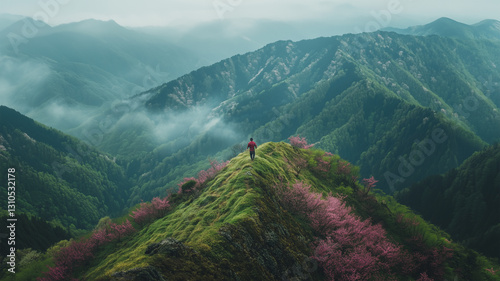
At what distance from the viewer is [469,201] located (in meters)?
163

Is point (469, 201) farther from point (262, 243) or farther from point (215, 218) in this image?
point (215, 218)

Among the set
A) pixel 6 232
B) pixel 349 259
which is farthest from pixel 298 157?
pixel 6 232

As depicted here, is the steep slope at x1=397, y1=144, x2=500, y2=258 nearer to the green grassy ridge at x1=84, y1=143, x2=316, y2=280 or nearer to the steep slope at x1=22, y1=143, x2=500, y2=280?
the steep slope at x1=22, y1=143, x2=500, y2=280

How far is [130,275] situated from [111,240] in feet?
104

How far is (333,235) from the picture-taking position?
3170 centimetres

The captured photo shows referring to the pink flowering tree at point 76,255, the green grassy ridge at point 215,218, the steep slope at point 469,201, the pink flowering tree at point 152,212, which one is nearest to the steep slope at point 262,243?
the green grassy ridge at point 215,218

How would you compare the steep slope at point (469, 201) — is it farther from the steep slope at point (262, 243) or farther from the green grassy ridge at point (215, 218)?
the green grassy ridge at point (215, 218)

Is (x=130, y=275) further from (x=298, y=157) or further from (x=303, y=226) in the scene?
(x=298, y=157)

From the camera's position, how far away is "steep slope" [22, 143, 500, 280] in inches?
834

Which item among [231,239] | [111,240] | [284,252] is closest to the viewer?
[231,239]

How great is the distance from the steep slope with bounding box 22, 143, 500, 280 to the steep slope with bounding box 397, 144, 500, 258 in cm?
12365

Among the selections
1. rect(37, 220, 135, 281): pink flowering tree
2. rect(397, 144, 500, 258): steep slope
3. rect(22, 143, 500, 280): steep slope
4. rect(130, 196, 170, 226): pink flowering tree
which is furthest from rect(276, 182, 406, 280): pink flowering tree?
rect(397, 144, 500, 258): steep slope

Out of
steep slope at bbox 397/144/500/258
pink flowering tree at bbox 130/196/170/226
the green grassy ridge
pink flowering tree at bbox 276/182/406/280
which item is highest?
pink flowering tree at bbox 130/196/170/226

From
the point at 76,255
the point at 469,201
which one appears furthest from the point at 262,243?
the point at 469,201
